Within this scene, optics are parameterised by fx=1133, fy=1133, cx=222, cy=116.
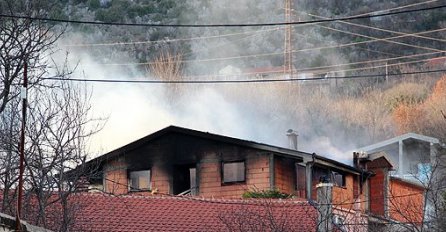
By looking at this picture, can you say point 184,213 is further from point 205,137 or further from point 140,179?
point 140,179

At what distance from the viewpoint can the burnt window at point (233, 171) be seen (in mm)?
39438

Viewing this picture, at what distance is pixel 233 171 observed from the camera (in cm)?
3966

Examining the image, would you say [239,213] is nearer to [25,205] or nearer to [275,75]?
[25,205]

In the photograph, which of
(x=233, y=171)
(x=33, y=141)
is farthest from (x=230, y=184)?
(x=33, y=141)

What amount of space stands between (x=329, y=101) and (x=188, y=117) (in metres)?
19.1

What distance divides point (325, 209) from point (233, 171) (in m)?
10.6

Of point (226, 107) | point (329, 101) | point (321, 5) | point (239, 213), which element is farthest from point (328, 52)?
point (239, 213)

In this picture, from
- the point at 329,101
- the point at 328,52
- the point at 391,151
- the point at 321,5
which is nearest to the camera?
the point at 391,151

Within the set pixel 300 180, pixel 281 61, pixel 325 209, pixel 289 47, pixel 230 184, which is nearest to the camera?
pixel 325 209

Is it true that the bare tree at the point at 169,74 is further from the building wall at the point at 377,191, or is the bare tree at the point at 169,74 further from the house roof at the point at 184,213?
the house roof at the point at 184,213

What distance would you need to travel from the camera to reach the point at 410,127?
82562mm

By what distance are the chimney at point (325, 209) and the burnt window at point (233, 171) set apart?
32.0 ft

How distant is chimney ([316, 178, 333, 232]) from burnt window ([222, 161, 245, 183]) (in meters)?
9.76

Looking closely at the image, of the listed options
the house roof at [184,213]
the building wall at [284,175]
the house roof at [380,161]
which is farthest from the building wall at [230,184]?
the house roof at [380,161]
